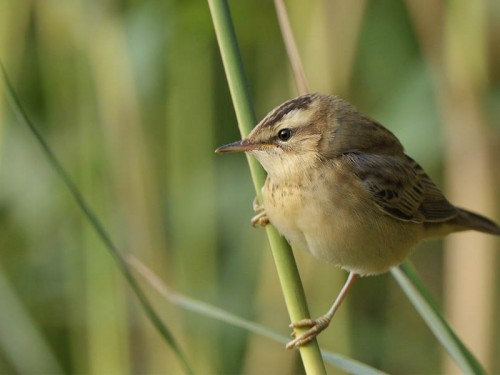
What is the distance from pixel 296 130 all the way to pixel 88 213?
0.74 m

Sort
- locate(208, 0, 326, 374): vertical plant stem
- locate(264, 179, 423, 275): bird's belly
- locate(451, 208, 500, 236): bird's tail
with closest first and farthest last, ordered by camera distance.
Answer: locate(208, 0, 326, 374): vertical plant stem < locate(264, 179, 423, 275): bird's belly < locate(451, 208, 500, 236): bird's tail

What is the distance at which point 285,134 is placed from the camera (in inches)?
86.5

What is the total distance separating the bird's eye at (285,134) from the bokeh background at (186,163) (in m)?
0.98

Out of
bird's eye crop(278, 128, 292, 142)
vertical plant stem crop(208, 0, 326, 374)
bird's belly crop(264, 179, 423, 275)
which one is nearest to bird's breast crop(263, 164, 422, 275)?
bird's belly crop(264, 179, 423, 275)

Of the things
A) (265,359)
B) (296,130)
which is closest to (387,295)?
(265,359)

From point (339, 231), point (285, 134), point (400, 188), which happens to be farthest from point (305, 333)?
point (400, 188)

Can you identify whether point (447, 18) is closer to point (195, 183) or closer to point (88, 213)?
point (195, 183)

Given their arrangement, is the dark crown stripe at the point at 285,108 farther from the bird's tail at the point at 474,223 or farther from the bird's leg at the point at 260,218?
the bird's tail at the point at 474,223

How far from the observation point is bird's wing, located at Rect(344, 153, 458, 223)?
7.69 ft

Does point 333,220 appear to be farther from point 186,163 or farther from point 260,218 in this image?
point 186,163

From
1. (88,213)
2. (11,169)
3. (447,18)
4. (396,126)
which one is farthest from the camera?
(11,169)

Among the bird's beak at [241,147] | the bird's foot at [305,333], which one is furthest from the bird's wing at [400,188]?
the bird's foot at [305,333]

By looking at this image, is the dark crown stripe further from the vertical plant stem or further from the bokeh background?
the bokeh background

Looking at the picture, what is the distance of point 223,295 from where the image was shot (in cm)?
349
